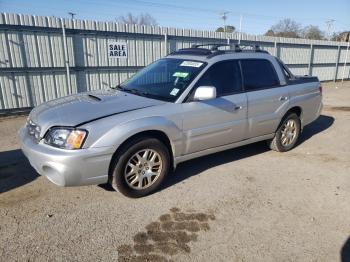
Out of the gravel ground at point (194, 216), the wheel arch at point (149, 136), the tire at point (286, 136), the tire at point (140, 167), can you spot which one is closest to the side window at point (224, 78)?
the wheel arch at point (149, 136)

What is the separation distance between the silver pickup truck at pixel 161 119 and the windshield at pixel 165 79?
2 centimetres

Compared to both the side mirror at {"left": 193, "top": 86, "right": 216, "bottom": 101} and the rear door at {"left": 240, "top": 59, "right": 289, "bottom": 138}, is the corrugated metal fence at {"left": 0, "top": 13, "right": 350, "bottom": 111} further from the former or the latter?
the side mirror at {"left": 193, "top": 86, "right": 216, "bottom": 101}

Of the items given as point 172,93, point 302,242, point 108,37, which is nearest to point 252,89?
point 172,93

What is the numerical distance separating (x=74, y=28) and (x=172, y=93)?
618 cm

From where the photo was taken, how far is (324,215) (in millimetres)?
3500

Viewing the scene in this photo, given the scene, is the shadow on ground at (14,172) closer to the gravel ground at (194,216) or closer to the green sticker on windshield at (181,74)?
the gravel ground at (194,216)

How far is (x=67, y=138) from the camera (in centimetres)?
322

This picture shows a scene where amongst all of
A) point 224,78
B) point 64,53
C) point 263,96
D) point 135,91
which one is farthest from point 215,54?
point 64,53

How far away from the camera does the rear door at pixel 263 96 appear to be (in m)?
4.73

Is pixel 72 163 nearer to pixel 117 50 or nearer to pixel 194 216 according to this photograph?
pixel 194 216

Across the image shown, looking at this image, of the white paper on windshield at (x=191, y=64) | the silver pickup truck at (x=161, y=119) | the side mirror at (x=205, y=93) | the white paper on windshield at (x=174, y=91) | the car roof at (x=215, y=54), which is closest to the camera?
the silver pickup truck at (x=161, y=119)

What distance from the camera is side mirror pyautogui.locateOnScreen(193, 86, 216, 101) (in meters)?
3.81

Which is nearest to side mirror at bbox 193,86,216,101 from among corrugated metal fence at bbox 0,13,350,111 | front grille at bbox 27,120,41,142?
front grille at bbox 27,120,41,142

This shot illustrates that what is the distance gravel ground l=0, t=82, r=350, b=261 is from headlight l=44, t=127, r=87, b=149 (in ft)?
2.64
